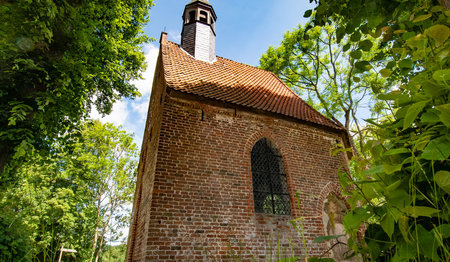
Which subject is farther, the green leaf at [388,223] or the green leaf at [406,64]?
the green leaf at [406,64]

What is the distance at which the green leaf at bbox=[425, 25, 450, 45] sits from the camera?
819 millimetres

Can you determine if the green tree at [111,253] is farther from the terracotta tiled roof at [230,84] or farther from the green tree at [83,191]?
the green tree at [83,191]

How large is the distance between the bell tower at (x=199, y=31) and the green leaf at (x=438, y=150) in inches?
401

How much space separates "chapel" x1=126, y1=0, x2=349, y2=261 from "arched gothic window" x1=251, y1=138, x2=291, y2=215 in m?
0.03

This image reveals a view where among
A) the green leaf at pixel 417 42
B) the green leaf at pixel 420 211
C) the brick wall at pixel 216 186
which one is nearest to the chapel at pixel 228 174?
the brick wall at pixel 216 186

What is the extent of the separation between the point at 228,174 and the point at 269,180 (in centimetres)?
151

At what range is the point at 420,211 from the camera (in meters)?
0.62

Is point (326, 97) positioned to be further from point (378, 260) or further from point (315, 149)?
point (378, 260)

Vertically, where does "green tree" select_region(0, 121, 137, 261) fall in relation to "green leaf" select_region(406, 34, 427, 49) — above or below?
above

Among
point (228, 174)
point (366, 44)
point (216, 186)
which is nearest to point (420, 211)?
point (366, 44)

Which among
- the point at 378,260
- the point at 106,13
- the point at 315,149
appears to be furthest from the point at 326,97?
the point at 378,260

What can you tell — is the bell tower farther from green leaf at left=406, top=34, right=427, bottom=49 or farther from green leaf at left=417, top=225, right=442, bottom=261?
green leaf at left=417, top=225, right=442, bottom=261

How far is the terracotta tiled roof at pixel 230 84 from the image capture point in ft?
23.5

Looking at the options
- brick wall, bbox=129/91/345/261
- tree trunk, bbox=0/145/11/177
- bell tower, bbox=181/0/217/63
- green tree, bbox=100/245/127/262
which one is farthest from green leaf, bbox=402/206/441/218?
bell tower, bbox=181/0/217/63
